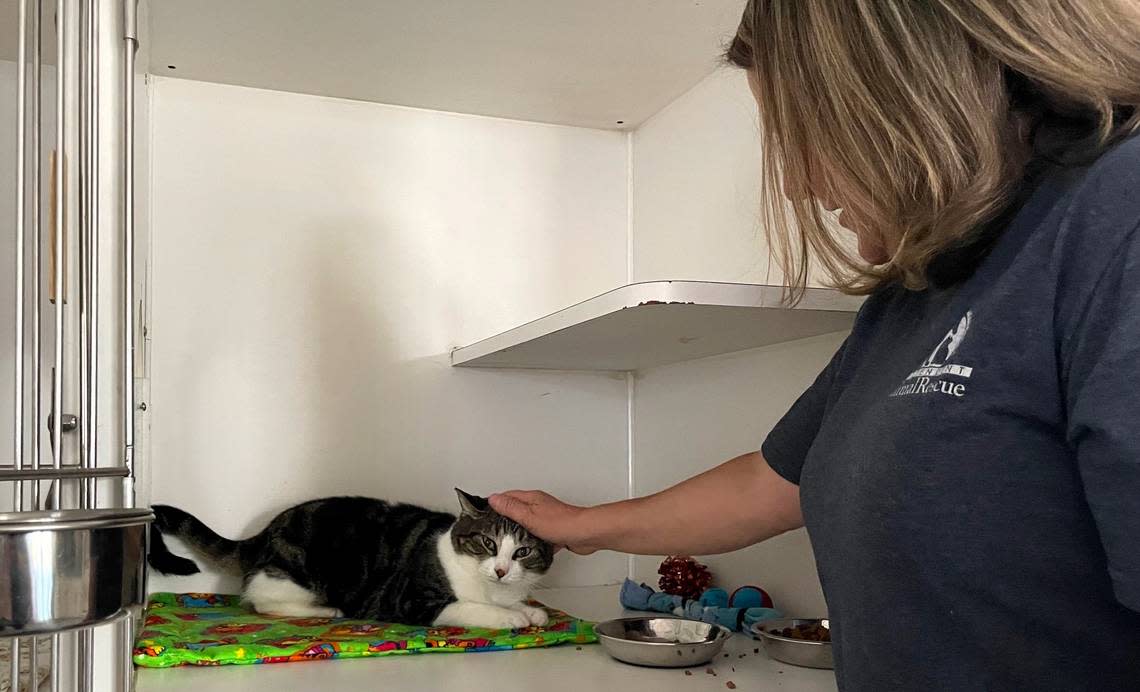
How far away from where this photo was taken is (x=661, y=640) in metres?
1.38

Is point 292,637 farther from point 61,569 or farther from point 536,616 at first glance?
point 61,569

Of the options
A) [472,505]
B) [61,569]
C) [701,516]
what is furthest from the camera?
[472,505]

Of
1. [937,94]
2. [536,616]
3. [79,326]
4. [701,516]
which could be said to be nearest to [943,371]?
[937,94]

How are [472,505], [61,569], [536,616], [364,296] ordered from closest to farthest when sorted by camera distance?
[61,569] → [536,616] → [472,505] → [364,296]

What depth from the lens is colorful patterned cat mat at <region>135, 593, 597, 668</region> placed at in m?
1.24

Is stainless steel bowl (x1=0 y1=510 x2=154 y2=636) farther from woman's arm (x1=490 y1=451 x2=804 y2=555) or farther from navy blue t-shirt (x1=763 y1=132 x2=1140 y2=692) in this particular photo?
woman's arm (x1=490 y1=451 x2=804 y2=555)

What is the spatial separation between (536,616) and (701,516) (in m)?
0.50

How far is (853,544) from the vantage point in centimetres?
66

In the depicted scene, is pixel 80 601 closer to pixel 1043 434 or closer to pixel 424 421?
pixel 1043 434

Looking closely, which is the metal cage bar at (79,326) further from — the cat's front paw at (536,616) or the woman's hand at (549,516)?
the cat's front paw at (536,616)

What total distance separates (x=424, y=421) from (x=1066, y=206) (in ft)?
4.66

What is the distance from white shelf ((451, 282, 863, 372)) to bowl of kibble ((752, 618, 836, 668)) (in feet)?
1.30

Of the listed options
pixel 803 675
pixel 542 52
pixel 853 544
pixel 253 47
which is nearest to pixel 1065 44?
pixel 853 544

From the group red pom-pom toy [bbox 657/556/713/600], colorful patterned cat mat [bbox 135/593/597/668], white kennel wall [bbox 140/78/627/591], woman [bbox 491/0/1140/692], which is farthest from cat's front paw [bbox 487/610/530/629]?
woman [bbox 491/0/1140/692]
